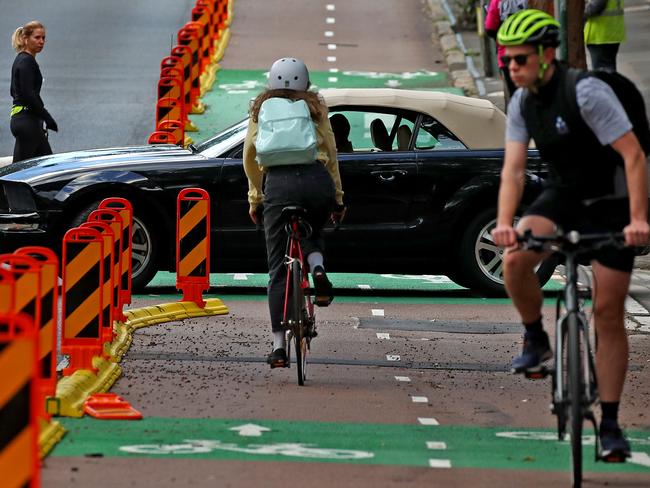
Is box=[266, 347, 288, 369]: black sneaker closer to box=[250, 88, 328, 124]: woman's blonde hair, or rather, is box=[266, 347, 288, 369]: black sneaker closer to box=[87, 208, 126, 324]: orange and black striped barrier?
box=[87, 208, 126, 324]: orange and black striped barrier

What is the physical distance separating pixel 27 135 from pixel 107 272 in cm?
756

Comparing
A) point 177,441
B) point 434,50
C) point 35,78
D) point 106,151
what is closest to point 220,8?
point 434,50

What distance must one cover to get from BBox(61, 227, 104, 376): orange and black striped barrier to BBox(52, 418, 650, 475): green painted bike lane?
1.20 metres

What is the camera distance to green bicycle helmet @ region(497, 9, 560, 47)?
23.3 ft

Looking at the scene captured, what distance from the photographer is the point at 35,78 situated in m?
17.4

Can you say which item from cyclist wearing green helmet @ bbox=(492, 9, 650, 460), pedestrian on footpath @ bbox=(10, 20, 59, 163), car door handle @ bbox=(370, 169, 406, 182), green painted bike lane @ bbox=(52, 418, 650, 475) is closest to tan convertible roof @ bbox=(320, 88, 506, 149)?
car door handle @ bbox=(370, 169, 406, 182)

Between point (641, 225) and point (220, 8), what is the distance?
83.6 feet

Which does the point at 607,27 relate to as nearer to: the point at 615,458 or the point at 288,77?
the point at 288,77

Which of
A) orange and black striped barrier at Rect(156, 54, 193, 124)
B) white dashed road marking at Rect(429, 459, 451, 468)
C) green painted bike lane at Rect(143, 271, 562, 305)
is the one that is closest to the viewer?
white dashed road marking at Rect(429, 459, 451, 468)

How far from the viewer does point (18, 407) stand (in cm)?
505

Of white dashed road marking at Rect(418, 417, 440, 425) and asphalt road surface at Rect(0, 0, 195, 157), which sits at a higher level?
asphalt road surface at Rect(0, 0, 195, 157)

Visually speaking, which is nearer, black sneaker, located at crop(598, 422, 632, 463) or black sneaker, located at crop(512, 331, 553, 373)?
black sneaker, located at crop(598, 422, 632, 463)

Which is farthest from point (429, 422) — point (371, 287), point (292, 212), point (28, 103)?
point (28, 103)

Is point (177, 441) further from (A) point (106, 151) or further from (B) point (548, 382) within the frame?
(A) point (106, 151)
